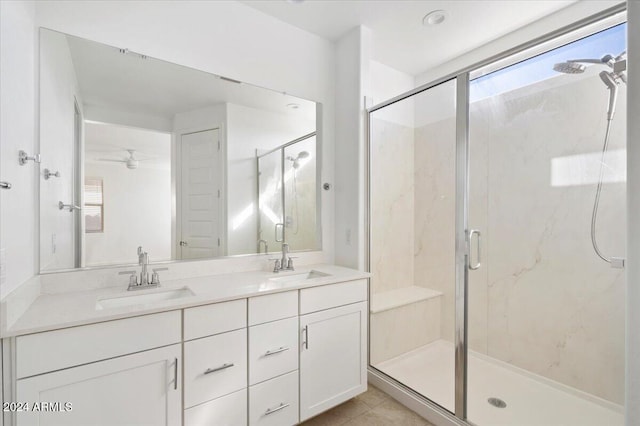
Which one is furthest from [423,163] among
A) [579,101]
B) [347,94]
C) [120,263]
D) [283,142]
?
[120,263]

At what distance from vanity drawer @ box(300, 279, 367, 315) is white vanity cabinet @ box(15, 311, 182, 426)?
673mm

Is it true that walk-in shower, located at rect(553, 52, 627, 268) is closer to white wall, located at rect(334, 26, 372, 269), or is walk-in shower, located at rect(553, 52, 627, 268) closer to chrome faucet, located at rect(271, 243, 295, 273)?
white wall, located at rect(334, 26, 372, 269)

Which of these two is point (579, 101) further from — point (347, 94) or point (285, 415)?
point (285, 415)

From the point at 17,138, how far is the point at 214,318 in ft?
3.56

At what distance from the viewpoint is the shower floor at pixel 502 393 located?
181 cm

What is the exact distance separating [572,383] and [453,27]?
266 centimetres

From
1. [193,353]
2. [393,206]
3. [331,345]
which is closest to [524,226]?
[393,206]

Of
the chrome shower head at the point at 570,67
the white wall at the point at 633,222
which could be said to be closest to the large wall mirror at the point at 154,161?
the chrome shower head at the point at 570,67

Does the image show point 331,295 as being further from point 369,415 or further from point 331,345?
point 369,415

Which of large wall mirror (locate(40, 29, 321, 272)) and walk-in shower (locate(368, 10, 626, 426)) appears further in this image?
walk-in shower (locate(368, 10, 626, 426))

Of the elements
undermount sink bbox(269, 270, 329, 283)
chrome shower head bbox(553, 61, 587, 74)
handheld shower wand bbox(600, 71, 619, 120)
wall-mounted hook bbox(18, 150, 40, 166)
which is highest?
chrome shower head bbox(553, 61, 587, 74)

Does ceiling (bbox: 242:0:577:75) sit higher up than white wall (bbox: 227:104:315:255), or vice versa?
ceiling (bbox: 242:0:577:75)

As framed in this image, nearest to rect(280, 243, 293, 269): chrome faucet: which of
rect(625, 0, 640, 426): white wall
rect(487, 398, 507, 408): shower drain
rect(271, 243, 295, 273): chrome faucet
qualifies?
rect(271, 243, 295, 273): chrome faucet

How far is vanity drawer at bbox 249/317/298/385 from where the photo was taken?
1.50 m
